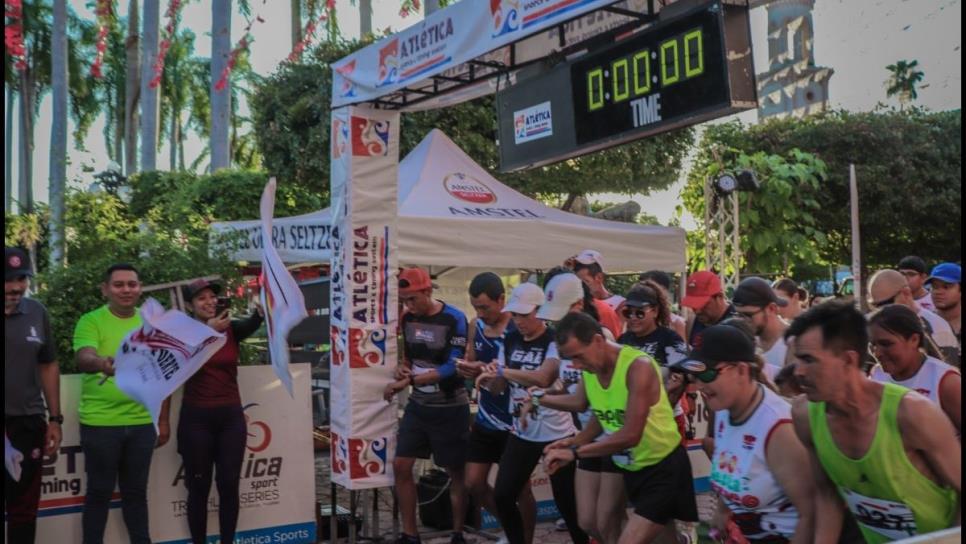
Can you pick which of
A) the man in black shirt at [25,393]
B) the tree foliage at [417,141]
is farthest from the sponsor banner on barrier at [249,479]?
the tree foliage at [417,141]

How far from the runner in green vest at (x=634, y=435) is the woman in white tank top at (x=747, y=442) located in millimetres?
983

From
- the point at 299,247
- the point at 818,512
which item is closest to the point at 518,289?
the point at 818,512

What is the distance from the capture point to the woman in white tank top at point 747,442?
369 cm

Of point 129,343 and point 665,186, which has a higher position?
point 665,186

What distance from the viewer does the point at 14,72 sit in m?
43.1

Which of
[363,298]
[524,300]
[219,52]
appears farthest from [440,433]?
[219,52]

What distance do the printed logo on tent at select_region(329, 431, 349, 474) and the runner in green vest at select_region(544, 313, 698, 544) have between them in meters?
2.69

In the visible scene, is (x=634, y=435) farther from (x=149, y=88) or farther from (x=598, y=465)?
(x=149, y=88)

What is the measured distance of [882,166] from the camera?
32531 millimetres

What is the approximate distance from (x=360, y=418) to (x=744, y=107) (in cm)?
375

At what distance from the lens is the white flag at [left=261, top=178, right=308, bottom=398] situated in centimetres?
652

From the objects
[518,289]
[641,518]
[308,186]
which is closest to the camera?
[641,518]

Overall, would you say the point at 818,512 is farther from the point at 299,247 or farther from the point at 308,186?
the point at 308,186

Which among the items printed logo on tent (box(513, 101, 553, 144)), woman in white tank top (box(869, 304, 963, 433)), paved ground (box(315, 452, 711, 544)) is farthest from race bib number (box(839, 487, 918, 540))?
paved ground (box(315, 452, 711, 544))
